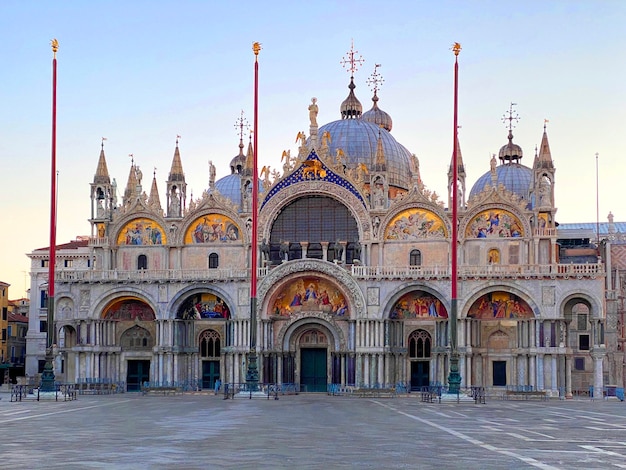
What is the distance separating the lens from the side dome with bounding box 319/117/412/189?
86125mm

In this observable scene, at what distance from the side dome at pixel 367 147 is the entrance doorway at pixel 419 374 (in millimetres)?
18592

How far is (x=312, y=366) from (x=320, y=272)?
725 centimetres

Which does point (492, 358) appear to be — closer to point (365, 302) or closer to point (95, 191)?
point (365, 302)

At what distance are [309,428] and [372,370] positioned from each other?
36776 millimetres

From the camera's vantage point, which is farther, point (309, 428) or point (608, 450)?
point (309, 428)

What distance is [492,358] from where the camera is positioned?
7062 centimetres

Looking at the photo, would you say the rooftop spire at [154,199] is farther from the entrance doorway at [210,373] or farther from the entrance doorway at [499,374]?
the entrance doorway at [499,374]

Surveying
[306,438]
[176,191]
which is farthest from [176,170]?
[306,438]

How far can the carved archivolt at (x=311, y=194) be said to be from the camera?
72688 millimetres

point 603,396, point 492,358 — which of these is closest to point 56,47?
point 492,358

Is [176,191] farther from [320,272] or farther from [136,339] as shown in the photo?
[320,272]

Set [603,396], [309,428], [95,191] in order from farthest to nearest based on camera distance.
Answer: [95,191]
[603,396]
[309,428]

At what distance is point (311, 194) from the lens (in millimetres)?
74062

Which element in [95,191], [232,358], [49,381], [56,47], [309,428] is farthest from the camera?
[95,191]
